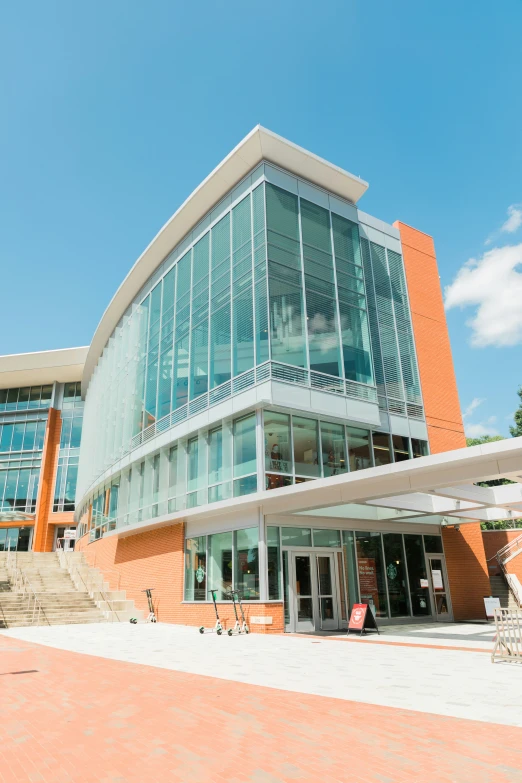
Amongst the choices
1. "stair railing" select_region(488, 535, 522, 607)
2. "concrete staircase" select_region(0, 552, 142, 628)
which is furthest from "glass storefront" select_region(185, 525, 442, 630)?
"concrete staircase" select_region(0, 552, 142, 628)

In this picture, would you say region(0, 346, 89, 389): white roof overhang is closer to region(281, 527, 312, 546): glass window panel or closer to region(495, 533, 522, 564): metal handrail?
region(281, 527, 312, 546): glass window panel

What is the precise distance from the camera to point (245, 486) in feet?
54.4

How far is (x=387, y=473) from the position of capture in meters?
12.4

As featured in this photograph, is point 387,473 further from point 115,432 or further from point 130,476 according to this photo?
point 115,432

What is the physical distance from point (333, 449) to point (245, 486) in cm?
341

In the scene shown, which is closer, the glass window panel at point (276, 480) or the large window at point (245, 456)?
the glass window panel at point (276, 480)

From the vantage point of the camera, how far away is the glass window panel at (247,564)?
51.7ft

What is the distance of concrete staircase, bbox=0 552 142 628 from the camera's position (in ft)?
66.6

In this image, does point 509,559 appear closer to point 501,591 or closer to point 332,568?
point 501,591

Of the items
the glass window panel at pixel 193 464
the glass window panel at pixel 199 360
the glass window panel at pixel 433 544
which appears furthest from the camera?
the glass window panel at pixel 433 544

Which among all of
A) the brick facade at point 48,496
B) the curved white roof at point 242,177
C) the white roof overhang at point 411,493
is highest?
the curved white roof at point 242,177

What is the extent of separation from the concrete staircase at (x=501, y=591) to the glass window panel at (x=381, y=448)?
8511mm

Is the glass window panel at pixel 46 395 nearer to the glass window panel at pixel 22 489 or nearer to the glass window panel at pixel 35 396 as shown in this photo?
the glass window panel at pixel 35 396

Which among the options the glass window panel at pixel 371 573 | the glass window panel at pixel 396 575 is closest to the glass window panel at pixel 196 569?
the glass window panel at pixel 371 573
